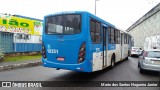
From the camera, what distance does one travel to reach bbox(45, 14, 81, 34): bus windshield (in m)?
8.55

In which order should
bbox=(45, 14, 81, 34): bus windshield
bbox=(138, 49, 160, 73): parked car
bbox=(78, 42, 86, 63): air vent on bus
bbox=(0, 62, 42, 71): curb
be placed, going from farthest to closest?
bbox=(0, 62, 42, 71): curb < bbox=(138, 49, 160, 73): parked car < bbox=(45, 14, 81, 34): bus windshield < bbox=(78, 42, 86, 63): air vent on bus

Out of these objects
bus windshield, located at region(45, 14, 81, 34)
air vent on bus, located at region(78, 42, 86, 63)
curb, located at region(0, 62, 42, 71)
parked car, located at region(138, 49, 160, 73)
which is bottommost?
curb, located at region(0, 62, 42, 71)

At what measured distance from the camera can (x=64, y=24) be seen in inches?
348

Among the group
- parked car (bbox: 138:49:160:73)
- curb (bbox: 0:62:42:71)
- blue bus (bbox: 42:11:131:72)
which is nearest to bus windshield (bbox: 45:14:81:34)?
blue bus (bbox: 42:11:131:72)

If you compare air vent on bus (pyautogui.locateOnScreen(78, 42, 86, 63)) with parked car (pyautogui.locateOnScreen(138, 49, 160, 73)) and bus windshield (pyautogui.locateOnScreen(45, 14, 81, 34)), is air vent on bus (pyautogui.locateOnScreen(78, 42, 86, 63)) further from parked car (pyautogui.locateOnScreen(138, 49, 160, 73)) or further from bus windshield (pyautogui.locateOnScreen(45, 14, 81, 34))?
parked car (pyautogui.locateOnScreen(138, 49, 160, 73))

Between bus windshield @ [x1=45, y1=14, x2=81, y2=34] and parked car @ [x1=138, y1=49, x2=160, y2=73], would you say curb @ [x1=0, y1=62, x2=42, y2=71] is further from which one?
parked car @ [x1=138, y1=49, x2=160, y2=73]

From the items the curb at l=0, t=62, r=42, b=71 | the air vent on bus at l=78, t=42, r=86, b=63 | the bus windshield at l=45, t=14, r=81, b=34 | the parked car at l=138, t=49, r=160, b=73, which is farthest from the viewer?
the curb at l=0, t=62, r=42, b=71

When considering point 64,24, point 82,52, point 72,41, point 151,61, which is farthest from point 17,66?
point 151,61

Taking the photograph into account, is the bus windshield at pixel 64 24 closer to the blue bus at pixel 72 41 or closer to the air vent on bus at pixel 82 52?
the blue bus at pixel 72 41

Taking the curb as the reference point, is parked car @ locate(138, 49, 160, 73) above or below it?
above

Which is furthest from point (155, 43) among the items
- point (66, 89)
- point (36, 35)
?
point (66, 89)

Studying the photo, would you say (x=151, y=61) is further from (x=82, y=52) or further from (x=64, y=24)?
(x=64, y=24)

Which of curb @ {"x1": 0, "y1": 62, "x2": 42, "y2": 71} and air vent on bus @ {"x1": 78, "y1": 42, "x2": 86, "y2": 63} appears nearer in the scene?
air vent on bus @ {"x1": 78, "y1": 42, "x2": 86, "y2": 63}

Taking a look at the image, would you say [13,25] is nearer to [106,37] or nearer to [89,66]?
[106,37]
